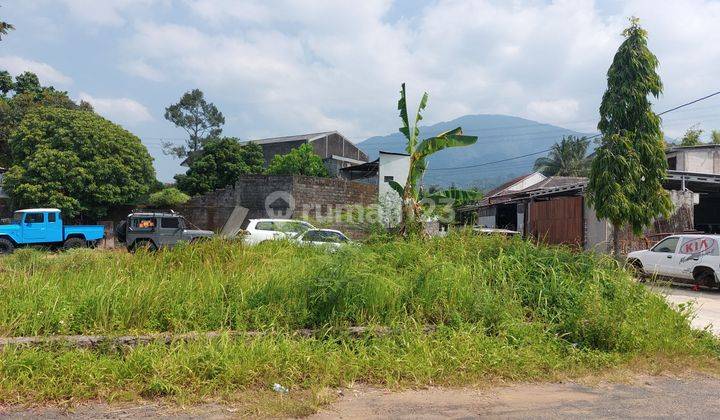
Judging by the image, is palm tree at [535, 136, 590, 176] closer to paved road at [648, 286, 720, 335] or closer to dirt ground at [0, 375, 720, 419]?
paved road at [648, 286, 720, 335]

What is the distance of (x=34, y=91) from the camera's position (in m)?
33.7

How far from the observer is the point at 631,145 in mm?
14594

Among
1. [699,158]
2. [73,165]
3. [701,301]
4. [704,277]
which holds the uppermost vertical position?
[699,158]

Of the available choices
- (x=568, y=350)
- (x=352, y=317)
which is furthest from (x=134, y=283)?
(x=568, y=350)

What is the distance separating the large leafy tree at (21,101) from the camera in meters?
29.9

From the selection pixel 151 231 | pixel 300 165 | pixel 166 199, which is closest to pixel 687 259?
pixel 151 231

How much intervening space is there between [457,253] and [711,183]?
623 inches

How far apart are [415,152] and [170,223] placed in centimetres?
1211

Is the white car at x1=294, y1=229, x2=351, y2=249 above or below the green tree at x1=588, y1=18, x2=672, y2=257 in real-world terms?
below

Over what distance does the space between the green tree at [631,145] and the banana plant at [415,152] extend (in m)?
6.34

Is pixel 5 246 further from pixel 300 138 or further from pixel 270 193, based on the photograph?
pixel 300 138

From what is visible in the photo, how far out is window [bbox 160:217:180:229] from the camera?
61.8ft

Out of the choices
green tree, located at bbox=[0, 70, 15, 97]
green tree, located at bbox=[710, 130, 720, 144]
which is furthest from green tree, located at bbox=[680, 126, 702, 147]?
green tree, located at bbox=[0, 70, 15, 97]

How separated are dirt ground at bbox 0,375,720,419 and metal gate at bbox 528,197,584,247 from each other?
1400 cm
